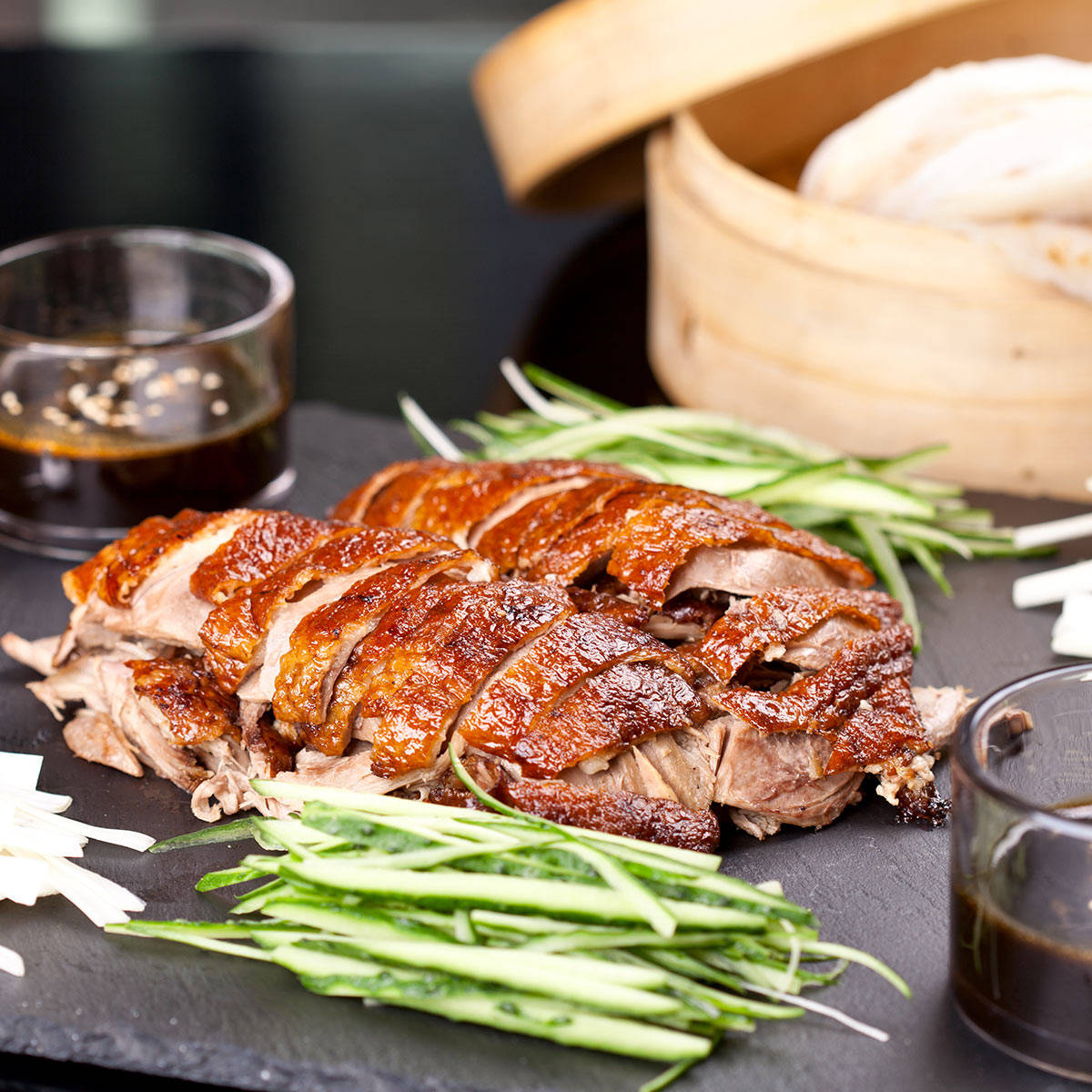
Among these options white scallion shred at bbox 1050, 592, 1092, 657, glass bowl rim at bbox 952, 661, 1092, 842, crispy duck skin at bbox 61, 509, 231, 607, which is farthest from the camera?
white scallion shred at bbox 1050, 592, 1092, 657

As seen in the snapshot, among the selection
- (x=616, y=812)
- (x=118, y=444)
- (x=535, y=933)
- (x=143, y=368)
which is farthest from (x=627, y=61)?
(x=535, y=933)

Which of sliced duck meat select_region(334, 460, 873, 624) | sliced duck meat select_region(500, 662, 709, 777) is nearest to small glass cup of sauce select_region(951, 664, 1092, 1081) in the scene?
sliced duck meat select_region(500, 662, 709, 777)

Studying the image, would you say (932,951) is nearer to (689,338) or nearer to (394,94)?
(689,338)

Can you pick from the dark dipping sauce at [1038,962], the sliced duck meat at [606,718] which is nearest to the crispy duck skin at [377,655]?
the sliced duck meat at [606,718]

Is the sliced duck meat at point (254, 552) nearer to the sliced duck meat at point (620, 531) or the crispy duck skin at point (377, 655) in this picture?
the crispy duck skin at point (377, 655)

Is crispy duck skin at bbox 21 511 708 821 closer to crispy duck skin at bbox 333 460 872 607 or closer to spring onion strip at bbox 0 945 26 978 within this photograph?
crispy duck skin at bbox 333 460 872 607

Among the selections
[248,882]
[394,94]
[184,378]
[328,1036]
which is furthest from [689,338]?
[394,94]
